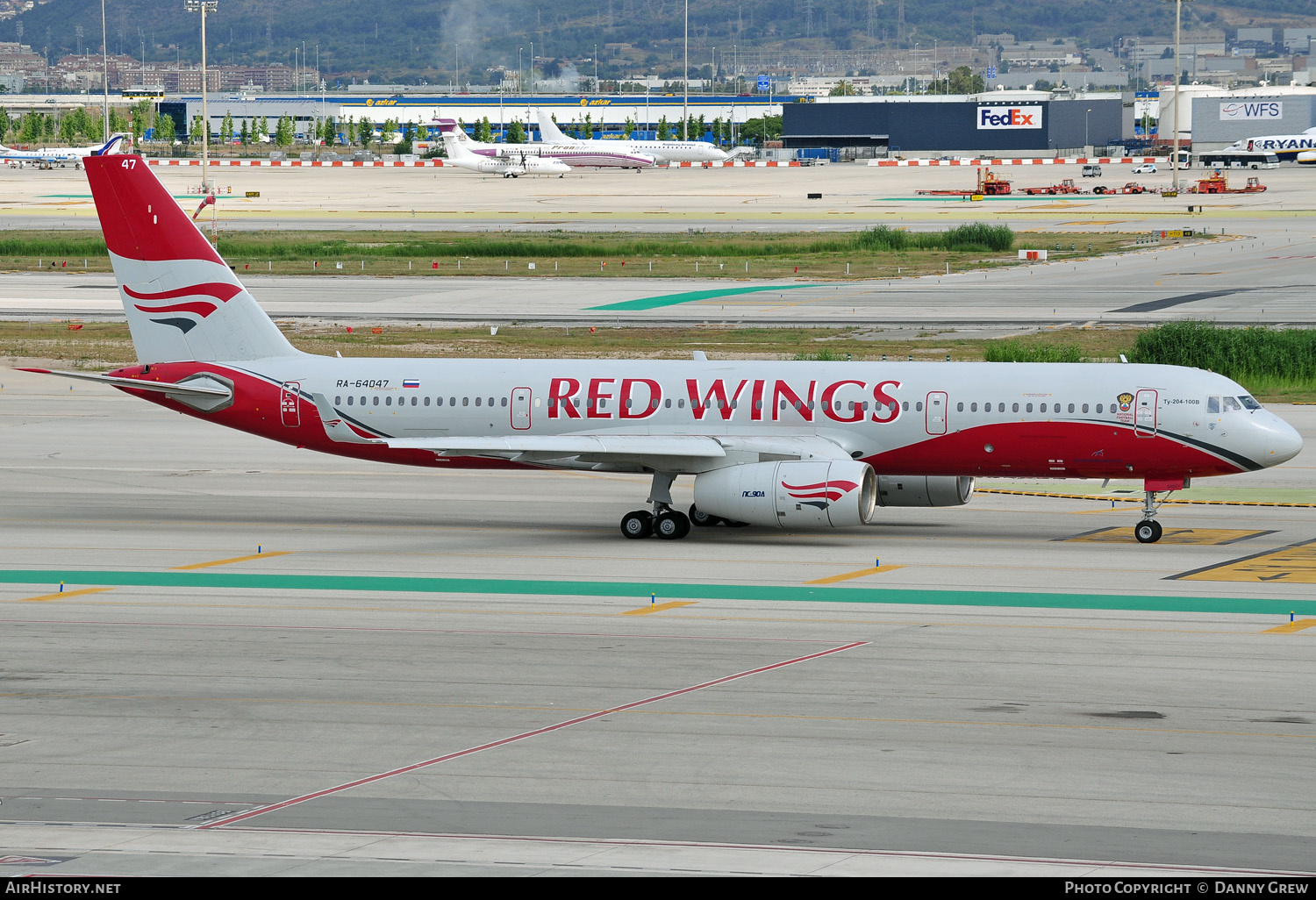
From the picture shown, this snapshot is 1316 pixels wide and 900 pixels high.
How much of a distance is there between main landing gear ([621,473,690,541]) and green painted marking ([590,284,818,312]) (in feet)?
144

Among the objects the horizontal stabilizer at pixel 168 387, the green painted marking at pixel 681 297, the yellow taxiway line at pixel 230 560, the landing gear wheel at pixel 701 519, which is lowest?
the yellow taxiway line at pixel 230 560

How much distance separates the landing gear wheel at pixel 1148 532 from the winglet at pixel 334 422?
17847 millimetres

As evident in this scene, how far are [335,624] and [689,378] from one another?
12.1 m

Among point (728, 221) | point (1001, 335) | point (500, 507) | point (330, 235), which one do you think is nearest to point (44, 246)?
point (330, 235)

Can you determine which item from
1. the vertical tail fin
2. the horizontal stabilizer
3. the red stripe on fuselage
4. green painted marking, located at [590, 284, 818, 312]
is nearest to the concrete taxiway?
A: the red stripe on fuselage

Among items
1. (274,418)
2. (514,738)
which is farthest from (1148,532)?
(274,418)

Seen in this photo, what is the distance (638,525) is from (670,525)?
77 cm

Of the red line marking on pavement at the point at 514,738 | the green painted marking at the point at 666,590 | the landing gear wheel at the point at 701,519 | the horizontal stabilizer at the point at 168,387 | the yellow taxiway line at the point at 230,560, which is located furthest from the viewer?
the landing gear wheel at the point at 701,519

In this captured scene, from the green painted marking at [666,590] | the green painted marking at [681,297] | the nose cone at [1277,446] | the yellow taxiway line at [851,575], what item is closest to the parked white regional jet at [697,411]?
the nose cone at [1277,446]

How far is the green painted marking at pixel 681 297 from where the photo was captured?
81938 mm

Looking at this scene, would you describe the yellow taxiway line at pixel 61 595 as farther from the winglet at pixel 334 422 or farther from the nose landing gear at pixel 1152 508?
the nose landing gear at pixel 1152 508

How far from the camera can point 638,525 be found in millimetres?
37219

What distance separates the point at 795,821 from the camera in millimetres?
18203

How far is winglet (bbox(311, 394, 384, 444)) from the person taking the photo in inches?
1519
